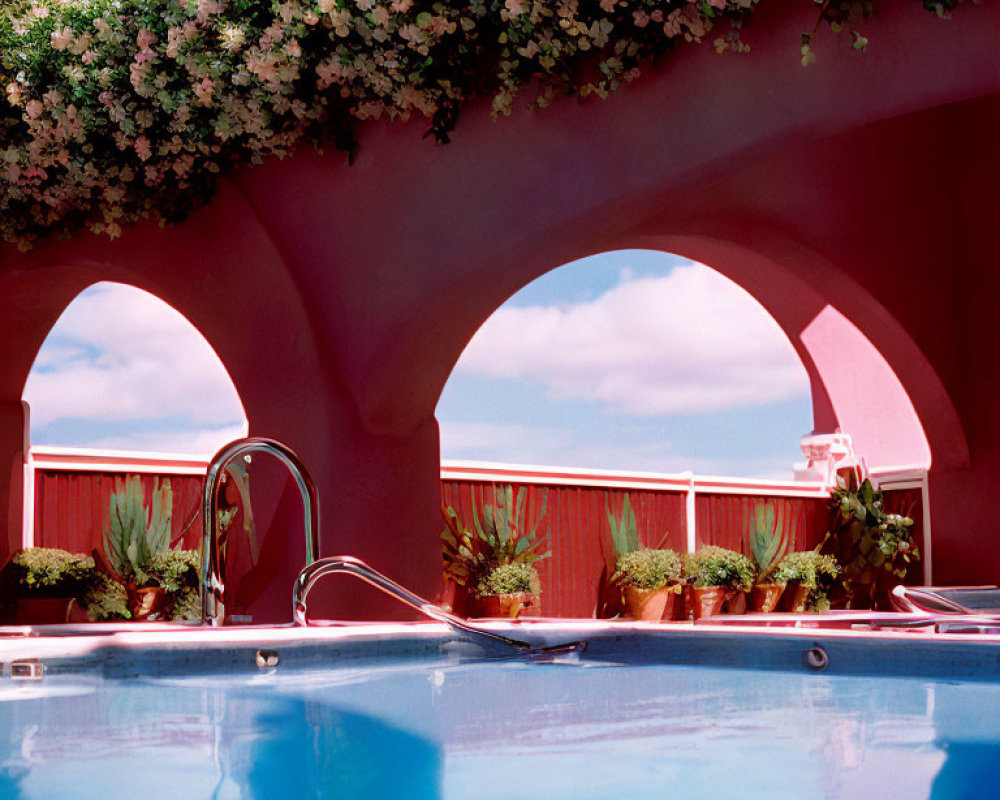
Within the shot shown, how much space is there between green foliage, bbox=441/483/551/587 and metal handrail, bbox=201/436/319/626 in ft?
15.4

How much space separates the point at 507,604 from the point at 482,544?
1.83 feet

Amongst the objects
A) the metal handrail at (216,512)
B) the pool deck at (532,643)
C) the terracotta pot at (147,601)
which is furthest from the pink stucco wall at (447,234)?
the metal handrail at (216,512)

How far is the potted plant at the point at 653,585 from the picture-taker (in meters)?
8.80

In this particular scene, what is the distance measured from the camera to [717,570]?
908cm

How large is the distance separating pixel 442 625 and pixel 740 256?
4.69m

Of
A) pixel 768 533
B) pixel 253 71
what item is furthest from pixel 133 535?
pixel 768 533

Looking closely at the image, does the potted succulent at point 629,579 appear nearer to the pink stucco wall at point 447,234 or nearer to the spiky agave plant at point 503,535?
the spiky agave plant at point 503,535

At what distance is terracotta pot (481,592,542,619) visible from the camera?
8125 mm

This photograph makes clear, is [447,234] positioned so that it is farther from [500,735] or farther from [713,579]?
[713,579]

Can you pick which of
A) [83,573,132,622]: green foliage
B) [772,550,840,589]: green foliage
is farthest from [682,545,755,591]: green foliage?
[83,573,132,622]: green foliage

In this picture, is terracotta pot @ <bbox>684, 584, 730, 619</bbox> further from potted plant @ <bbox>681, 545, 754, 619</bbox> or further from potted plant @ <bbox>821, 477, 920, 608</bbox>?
potted plant @ <bbox>821, 477, 920, 608</bbox>

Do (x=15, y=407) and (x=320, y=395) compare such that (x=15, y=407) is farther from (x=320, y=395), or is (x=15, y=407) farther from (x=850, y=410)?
(x=850, y=410)

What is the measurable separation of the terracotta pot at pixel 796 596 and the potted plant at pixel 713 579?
429 mm

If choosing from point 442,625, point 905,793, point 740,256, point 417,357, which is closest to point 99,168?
point 417,357
